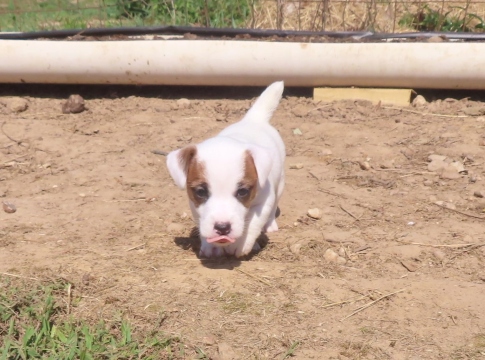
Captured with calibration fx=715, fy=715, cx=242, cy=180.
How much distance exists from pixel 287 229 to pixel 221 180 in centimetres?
96

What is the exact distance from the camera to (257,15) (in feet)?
25.3

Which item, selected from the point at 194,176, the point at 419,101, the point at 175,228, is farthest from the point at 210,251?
the point at 419,101

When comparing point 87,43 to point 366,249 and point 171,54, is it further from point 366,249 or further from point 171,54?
point 366,249

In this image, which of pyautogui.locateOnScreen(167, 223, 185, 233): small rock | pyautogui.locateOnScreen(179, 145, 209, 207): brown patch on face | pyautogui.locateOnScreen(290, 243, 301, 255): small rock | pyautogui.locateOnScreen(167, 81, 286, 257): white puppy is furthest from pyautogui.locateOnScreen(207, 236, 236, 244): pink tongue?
pyautogui.locateOnScreen(167, 223, 185, 233): small rock

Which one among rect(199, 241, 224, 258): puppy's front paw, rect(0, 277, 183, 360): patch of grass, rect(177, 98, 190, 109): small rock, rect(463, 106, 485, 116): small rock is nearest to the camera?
rect(0, 277, 183, 360): patch of grass

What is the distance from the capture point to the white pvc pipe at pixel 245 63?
6.01 m

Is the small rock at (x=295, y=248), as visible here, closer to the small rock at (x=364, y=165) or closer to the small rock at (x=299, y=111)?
the small rock at (x=364, y=165)

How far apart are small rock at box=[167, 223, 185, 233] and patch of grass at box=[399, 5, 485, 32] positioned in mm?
4024

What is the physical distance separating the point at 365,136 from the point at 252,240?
229 centimetres

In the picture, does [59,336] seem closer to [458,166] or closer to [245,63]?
[458,166]

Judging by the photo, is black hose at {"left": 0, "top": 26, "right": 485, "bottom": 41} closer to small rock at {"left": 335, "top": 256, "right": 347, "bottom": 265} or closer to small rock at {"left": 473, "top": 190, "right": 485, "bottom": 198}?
small rock at {"left": 473, "top": 190, "right": 485, "bottom": 198}

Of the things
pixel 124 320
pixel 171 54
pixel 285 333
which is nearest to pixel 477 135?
pixel 171 54

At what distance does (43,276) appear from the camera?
3.62 m

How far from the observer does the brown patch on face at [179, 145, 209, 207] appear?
3.46m
